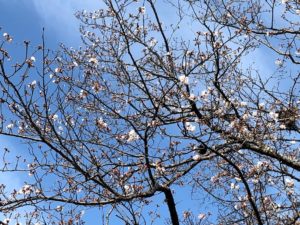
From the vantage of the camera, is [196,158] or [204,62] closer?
[196,158]

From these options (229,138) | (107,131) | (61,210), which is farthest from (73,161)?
(229,138)

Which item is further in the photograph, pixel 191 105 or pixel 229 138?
pixel 191 105

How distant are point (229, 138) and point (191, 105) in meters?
0.83

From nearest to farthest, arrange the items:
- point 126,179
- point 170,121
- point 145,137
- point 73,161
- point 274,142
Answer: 1. point 73,161
2. point 145,137
3. point 126,179
4. point 274,142
5. point 170,121

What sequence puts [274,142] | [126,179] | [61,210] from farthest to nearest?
[274,142] → [126,179] → [61,210]

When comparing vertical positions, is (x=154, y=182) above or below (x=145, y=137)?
below

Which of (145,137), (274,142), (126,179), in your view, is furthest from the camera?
(274,142)

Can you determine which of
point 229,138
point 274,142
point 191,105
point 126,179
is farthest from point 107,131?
point 274,142

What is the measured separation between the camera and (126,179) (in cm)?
593

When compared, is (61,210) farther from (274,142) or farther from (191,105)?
(274,142)

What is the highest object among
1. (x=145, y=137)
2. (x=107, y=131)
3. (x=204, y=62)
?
(x=204, y=62)

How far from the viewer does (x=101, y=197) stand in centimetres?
495

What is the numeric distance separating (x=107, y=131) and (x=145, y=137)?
165 cm

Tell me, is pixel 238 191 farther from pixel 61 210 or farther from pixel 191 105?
pixel 61 210
